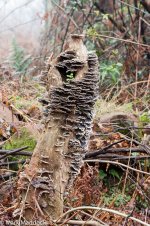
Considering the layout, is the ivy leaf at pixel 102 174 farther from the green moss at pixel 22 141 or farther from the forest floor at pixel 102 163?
the green moss at pixel 22 141

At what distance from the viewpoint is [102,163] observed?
3.84 m

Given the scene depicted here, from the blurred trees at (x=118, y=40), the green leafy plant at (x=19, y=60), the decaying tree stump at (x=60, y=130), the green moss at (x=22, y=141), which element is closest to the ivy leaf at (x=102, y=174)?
the green moss at (x=22, y=141)

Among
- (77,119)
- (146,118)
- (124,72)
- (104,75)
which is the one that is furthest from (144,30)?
(77,119)

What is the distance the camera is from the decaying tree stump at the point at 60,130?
248 centimetres

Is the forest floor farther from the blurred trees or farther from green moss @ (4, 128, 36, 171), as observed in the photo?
the blurred trees

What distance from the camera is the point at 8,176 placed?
133 inches

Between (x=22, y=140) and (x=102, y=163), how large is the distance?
726 mm

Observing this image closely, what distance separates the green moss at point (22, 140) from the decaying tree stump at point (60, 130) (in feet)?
4.03

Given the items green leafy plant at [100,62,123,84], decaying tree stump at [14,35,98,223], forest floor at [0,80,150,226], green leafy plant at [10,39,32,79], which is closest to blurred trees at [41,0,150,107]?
green leafy plant at [100,62,123,84]

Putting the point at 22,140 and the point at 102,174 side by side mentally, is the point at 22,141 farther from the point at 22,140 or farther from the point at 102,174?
the point at 102,174

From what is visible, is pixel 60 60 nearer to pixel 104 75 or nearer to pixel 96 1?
pixel 104 75

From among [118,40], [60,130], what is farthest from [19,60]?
[60,130]

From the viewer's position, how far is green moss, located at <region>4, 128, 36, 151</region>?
3.81 meters

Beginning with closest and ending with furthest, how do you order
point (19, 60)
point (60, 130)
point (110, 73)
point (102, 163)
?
point (60, 130) → point (102, 163) → point (110, 73) → point (19, 60)
